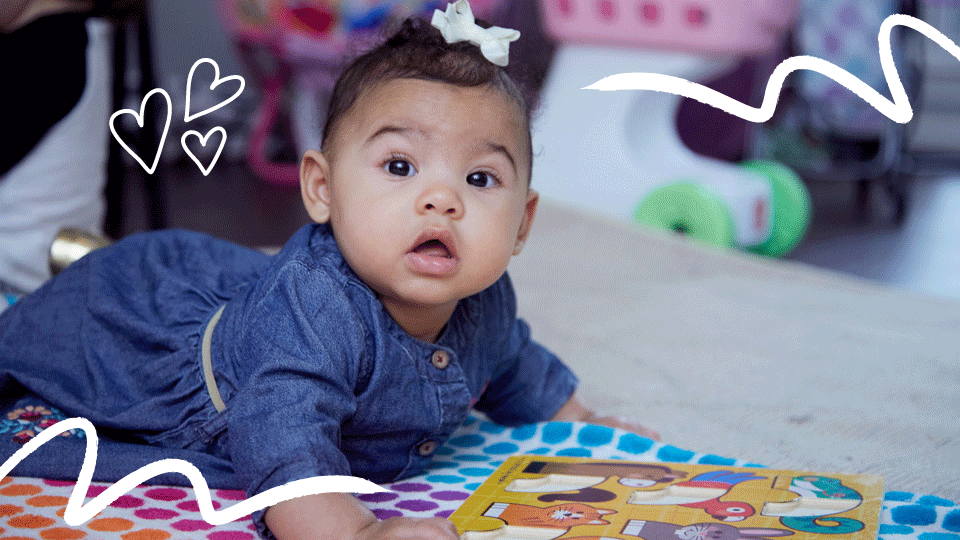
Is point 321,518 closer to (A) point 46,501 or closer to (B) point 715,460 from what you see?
(A) point 46,501

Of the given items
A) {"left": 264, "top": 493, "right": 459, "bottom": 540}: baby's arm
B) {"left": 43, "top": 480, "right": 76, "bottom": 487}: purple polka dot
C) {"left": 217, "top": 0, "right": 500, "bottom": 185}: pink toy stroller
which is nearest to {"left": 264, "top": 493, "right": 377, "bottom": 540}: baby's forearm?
{"left": 264, "top": 493, "right": 459, "bottom": 540}: baby's arm

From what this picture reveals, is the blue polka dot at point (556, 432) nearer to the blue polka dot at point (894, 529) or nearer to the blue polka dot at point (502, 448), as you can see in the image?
the blue polka dot at point (502, 448)

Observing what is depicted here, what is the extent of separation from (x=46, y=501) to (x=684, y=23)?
1443 mm

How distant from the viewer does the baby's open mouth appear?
62cm

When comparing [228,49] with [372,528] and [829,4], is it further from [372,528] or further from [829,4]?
[372,528]

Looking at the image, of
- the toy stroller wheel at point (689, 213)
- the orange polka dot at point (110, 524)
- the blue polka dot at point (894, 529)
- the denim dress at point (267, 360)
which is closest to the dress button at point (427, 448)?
the denim dress at point (267, 360)

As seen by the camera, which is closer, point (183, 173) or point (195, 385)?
point (195, 385)

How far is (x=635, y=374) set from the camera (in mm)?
1045

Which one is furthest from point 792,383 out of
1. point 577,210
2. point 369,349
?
point 577,210

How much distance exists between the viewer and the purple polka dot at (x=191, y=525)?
615 millimetres

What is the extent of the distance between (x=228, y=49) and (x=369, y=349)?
2.21 metres

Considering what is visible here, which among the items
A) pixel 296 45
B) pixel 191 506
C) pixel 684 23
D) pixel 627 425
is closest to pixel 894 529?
pixel 627 425

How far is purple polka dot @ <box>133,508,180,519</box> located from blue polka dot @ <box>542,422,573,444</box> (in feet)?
1.02

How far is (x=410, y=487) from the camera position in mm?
707
